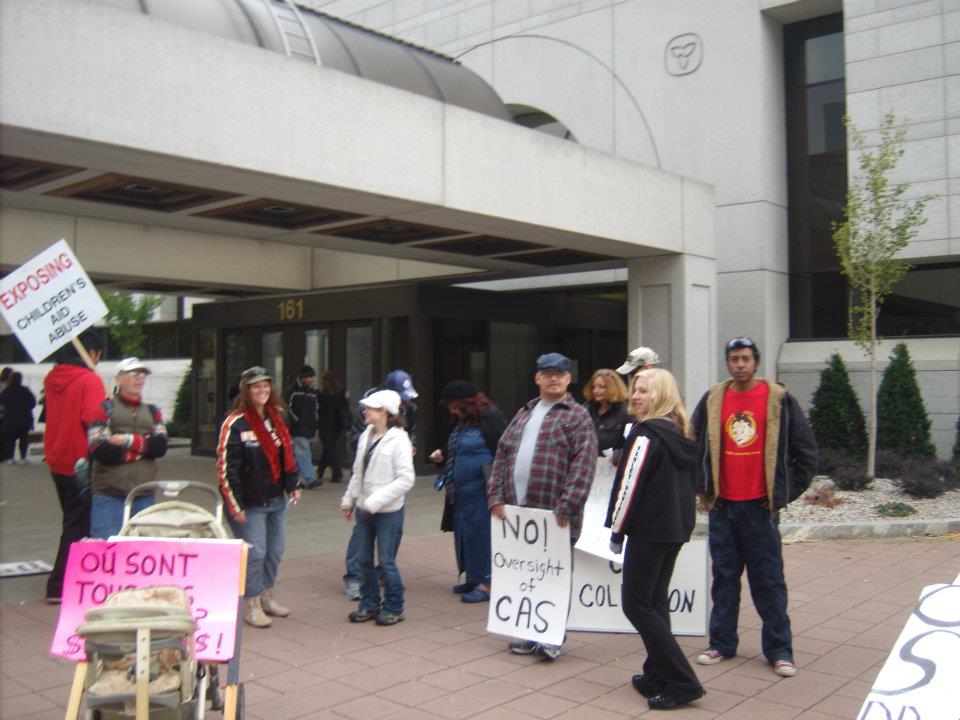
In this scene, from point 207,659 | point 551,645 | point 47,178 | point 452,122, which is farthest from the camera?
point 452,122

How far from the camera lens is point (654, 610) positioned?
4957 mm

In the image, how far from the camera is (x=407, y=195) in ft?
30.1

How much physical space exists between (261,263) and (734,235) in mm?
8094

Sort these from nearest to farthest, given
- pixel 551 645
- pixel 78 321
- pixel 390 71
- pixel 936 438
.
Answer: pixel 551 645, pixel 78 321, pixel 390 71, pixel 936 438

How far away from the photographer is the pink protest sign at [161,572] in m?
4.31

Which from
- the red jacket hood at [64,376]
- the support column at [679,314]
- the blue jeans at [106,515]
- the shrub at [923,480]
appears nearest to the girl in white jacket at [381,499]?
the blue jeans at [106,515]

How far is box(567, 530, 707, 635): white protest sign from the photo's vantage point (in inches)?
239

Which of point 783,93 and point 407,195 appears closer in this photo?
point 407,195

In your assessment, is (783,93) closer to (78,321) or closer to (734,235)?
(734,235)

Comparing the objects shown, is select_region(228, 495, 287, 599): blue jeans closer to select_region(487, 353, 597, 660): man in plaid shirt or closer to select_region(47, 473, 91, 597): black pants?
select_region(47, 473, 91, 597): black pants

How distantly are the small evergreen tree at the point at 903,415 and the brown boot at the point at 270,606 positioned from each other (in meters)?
9.43

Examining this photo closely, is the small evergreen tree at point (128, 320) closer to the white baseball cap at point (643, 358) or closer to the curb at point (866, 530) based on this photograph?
the curb at point (866, 530)

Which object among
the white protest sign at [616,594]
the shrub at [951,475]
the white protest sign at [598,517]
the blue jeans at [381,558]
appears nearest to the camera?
the white protest sign at [616,594]

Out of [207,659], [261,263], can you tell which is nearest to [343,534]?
[207,659]
